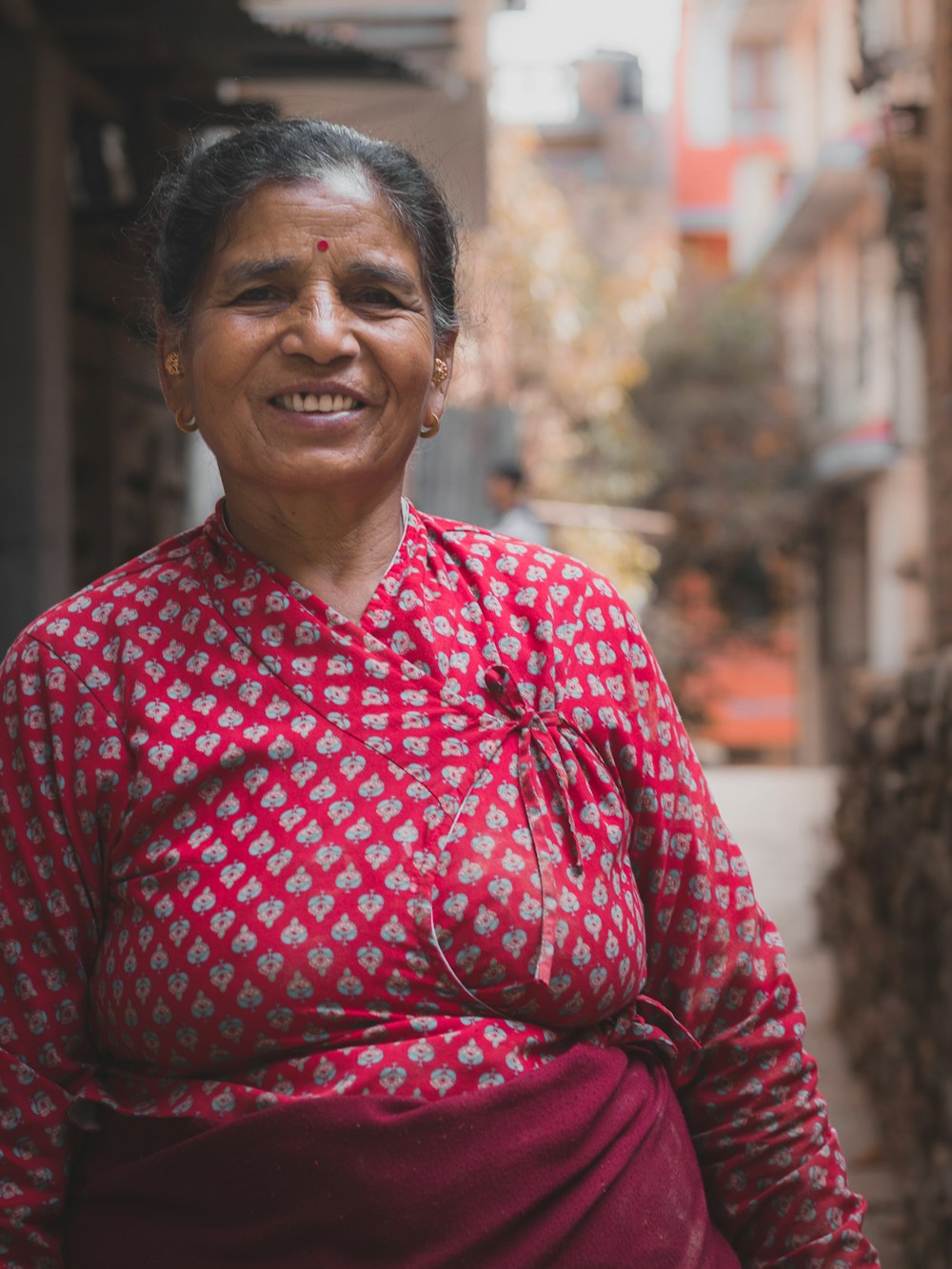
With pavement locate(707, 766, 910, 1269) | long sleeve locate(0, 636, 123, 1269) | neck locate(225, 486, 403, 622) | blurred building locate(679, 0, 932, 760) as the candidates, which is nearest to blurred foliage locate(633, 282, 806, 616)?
blurred building locate(679, 0, 932, 760)

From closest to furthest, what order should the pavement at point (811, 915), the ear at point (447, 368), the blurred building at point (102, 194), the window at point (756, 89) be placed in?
the ear at point (447, 368) → the blurred building at point (102, 194) → the pavement at point (811, 915) → the window at point (756, 89)

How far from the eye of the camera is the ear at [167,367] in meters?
1.70

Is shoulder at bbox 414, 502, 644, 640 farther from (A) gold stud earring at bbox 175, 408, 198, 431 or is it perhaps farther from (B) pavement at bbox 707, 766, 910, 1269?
(B) pavement at bbox 707, 766, 910, 1269

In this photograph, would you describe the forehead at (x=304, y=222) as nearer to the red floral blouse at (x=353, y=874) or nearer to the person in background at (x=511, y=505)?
the red floral blouse at (x=353, y=874)

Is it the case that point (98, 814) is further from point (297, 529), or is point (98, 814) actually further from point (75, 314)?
point (75, 314)

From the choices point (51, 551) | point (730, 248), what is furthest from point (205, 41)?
point (730, 248)

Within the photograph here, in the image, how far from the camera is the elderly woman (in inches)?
56.3

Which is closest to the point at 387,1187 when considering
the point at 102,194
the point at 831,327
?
the point at 102,194

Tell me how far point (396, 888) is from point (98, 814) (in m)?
0.32

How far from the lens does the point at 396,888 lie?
1456mm

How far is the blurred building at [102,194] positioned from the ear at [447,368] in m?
1.80

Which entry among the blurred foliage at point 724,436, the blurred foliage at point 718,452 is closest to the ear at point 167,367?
the blurred foliage at point 718,452

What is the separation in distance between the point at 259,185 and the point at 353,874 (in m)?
0.75

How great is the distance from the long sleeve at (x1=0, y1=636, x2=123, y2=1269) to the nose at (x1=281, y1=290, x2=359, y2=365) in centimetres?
42
